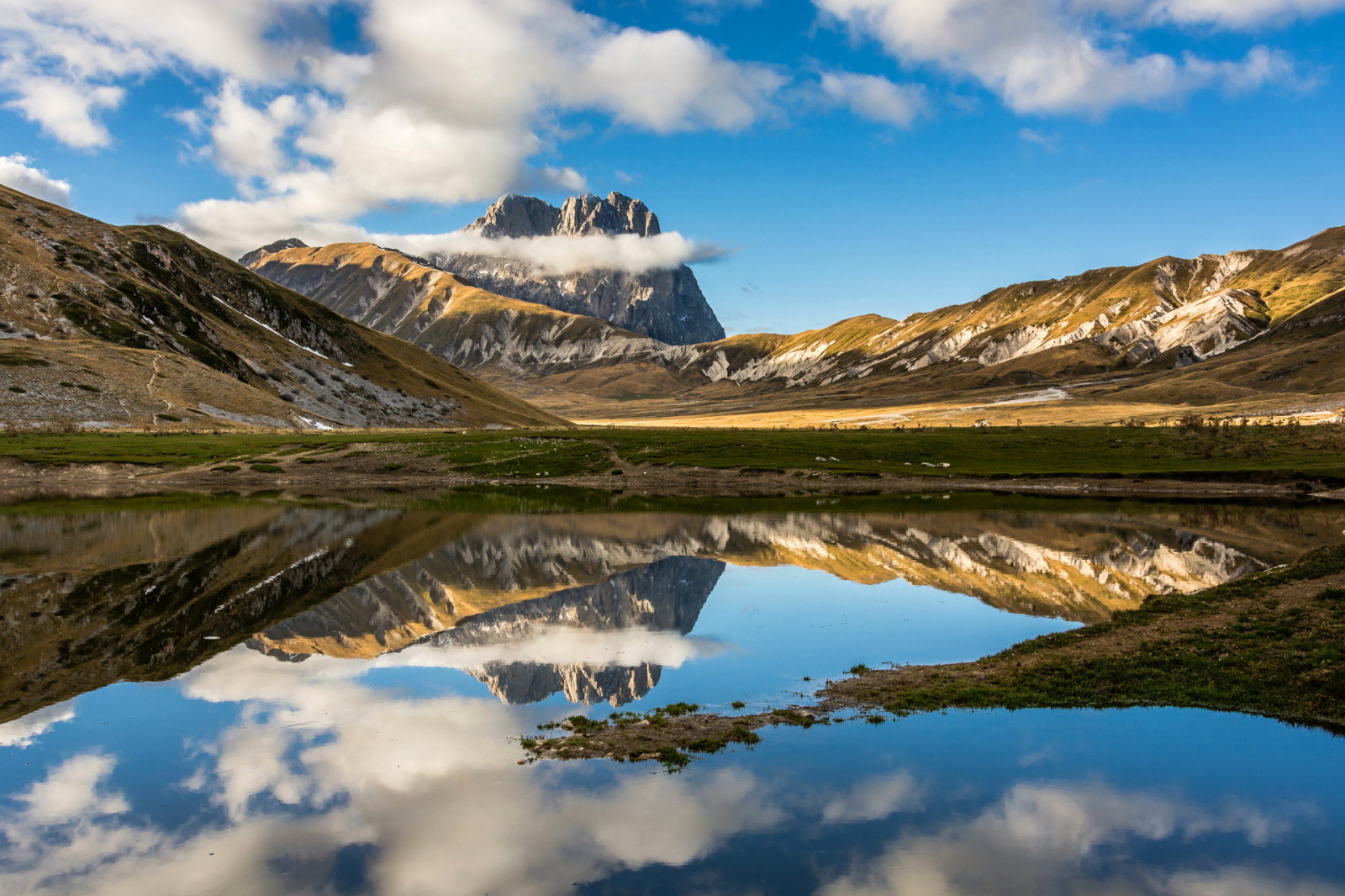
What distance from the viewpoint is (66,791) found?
47.9 feet

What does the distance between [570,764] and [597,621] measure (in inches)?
516

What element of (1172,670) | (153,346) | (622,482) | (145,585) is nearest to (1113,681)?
(1172,670)

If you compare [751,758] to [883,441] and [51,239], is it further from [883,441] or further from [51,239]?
[51,239]

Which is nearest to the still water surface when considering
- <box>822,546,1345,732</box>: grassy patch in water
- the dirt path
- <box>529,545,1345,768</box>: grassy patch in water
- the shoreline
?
<box>529,545,1345,768</box>: grassy patch in water

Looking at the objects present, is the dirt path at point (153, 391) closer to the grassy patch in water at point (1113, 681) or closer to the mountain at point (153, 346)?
the mountain at point (153, 346)

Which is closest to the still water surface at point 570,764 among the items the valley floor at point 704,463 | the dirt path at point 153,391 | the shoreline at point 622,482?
the shoreline at point 622,482

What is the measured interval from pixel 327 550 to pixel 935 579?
3257 cm

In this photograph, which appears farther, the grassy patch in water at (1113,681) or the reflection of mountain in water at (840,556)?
the reflection of mountain in water at (840,556)

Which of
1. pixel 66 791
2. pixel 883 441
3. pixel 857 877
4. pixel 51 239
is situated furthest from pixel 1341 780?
pixel 51 239

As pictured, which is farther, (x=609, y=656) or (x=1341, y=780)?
(x=609, y=656)

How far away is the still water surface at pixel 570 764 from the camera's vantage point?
12.2 metres

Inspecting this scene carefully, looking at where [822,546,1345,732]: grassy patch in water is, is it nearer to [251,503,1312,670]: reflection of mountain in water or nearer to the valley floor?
[251,503,1312,670]: reflection of mountain in water

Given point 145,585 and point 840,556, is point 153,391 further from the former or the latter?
point 840,556

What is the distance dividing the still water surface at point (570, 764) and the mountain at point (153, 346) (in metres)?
89.9
